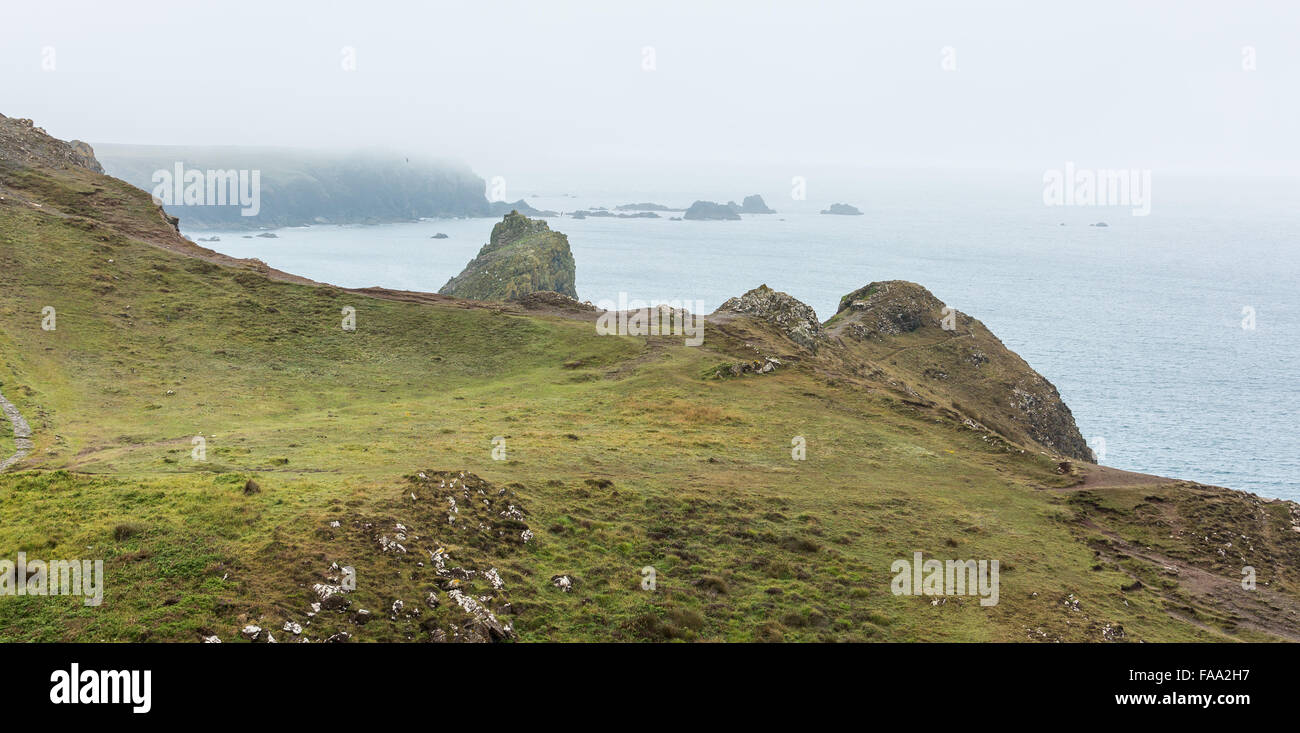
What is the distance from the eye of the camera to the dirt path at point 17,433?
117 feet

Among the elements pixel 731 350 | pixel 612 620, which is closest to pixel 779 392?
pixel 731 350

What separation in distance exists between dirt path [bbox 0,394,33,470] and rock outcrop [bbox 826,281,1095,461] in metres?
64.9

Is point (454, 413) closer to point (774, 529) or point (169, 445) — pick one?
point (169, 445)

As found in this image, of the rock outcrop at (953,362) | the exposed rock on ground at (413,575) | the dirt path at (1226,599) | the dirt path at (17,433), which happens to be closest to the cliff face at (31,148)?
the dirt path at (17,433)

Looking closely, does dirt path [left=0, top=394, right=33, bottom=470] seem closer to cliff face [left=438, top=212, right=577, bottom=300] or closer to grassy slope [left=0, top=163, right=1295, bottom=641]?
grassy slope [left=0, top=163, right=1295, bottom=641]

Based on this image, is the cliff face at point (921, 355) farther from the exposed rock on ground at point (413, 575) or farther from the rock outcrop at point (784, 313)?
the exposed rock on ground at point (413, 575)

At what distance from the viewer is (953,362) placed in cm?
9094

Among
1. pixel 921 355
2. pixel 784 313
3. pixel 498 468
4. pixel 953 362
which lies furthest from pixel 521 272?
pixel 498 468

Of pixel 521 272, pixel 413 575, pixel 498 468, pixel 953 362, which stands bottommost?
pixel 413 575

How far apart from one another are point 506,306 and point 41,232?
1616 inches

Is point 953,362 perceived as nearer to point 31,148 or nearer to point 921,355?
point 921,355

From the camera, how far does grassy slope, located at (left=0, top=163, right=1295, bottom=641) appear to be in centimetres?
2672

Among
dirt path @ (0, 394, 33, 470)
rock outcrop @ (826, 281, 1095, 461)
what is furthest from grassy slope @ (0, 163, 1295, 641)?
rock outcrop @ (826, 281, 1095, 461)

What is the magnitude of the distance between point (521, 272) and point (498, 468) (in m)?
131
